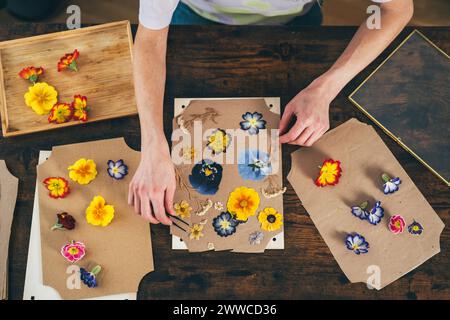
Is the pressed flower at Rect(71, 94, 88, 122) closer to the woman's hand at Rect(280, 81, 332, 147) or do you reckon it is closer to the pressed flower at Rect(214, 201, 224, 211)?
the pressed flower at Rect(214, 201, 224, 211)

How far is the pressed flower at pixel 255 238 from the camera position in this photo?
99cm

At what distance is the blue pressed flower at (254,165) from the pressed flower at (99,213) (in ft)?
1.05

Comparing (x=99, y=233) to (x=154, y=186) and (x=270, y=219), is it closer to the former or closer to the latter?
(x=154, y=186)

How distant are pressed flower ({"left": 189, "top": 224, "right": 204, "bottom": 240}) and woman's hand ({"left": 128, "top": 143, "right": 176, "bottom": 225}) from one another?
5 cm

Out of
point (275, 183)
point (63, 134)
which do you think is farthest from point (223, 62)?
point (63, 134)

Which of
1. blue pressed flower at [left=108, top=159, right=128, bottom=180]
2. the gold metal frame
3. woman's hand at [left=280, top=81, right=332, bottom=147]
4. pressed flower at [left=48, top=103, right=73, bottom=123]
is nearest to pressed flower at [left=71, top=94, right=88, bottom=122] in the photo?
pressed flower at [left=48, top=103, right=73, bottom=123]

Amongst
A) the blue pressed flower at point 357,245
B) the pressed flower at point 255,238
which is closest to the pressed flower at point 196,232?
the pressed flower at point 255,238

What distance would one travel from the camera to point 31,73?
1.05 m

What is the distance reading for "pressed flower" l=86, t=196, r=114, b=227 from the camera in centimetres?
98

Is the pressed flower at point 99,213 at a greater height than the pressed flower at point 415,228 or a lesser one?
greater

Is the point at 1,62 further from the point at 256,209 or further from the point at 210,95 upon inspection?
the point at 256,209

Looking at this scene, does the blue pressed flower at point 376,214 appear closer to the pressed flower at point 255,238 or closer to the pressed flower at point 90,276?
the pressed flower at point 255,238

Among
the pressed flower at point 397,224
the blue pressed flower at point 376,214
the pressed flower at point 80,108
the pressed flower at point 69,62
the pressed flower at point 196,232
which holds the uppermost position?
the pressed flower at point 69,62
